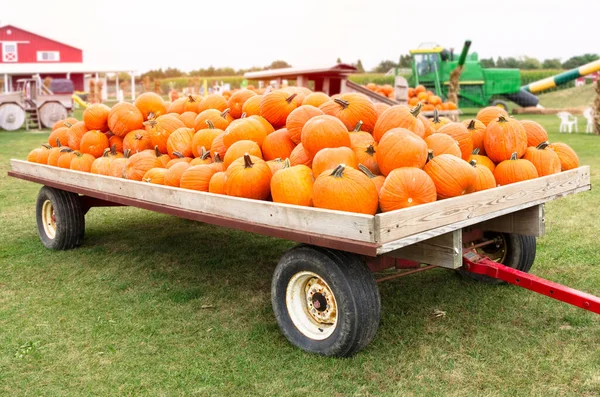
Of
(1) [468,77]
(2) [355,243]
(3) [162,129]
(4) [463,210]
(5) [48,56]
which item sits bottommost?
(2) [355,243]

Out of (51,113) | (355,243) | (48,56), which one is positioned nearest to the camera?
(355,243)

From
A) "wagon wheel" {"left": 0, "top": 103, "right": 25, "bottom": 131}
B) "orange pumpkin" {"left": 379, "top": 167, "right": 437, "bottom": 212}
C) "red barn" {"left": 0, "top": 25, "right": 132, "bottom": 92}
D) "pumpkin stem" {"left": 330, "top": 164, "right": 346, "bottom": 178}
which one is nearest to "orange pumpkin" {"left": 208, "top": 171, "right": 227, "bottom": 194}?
"pumpkin stem" {"left": 330, "top": 164, "right": 346, "bottom": 178}

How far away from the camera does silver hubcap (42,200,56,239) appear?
606cm

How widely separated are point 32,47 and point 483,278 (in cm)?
4952

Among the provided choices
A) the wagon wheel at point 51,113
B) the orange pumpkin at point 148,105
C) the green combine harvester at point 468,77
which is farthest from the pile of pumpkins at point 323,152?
the green combine harvester at point 468,77

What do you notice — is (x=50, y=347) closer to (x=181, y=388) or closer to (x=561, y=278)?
(x=181, y=388)

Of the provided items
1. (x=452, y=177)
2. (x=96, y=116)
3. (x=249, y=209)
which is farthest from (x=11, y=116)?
(x=452, y=177)

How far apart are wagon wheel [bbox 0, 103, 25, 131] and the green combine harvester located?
16082 mm

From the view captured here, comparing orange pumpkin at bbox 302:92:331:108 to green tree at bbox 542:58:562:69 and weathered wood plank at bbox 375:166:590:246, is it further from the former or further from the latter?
green tree at bbox 542:58:562:69

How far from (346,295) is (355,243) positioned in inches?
16.0

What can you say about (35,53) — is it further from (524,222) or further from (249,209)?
(524,222)

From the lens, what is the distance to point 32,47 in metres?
46.9

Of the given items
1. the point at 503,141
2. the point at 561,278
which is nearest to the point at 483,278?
the point at 561,278

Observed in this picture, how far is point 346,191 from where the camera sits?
3.21 metres
